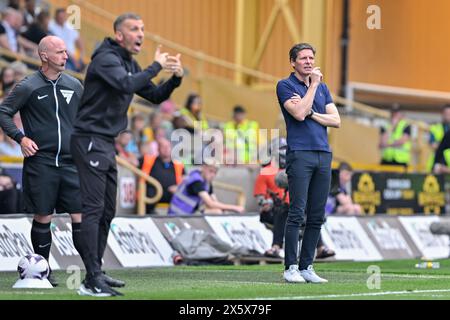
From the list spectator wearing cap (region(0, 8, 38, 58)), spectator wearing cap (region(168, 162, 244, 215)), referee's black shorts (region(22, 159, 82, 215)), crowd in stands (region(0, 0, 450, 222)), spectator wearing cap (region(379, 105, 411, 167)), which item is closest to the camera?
referee's black shorts (region(22, 159, 82, 215))

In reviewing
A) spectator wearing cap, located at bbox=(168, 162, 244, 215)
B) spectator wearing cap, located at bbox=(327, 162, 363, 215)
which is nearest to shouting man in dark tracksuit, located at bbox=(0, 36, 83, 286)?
spectator wearing cap, located at bbox=(168, 162, 244, 215)

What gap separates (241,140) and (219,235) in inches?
221

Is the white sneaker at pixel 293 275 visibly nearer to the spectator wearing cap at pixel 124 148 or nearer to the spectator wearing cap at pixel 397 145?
the spectator wearing cap at pixel 124 148

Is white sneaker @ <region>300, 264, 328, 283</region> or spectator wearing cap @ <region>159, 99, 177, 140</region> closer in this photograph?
white sneaker @ <region>300, 264, 328, 283</region>

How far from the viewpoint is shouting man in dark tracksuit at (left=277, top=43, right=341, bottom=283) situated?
12.5 meters

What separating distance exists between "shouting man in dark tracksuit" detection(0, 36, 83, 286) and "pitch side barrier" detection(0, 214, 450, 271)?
258 cm

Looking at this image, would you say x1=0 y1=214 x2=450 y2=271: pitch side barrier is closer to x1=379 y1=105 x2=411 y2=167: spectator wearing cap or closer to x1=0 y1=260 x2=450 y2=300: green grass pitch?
x1=0 y1=260 x2=450 y2=300: green grass pitch

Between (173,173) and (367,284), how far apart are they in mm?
8468

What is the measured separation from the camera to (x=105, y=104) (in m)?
11.0

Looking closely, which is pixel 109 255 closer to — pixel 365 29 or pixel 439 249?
pixel 439 249

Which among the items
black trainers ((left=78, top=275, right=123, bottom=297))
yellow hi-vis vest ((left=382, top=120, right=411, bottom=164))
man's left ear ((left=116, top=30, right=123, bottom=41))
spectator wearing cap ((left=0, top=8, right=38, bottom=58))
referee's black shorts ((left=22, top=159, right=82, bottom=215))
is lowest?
black trainers ((left=78, top=275, right=123, bottom=297))

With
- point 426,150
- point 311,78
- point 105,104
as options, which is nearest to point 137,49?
point 105,104

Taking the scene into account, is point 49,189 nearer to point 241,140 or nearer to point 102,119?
point 102,119

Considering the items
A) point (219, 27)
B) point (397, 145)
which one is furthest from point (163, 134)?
point (219, 27)
